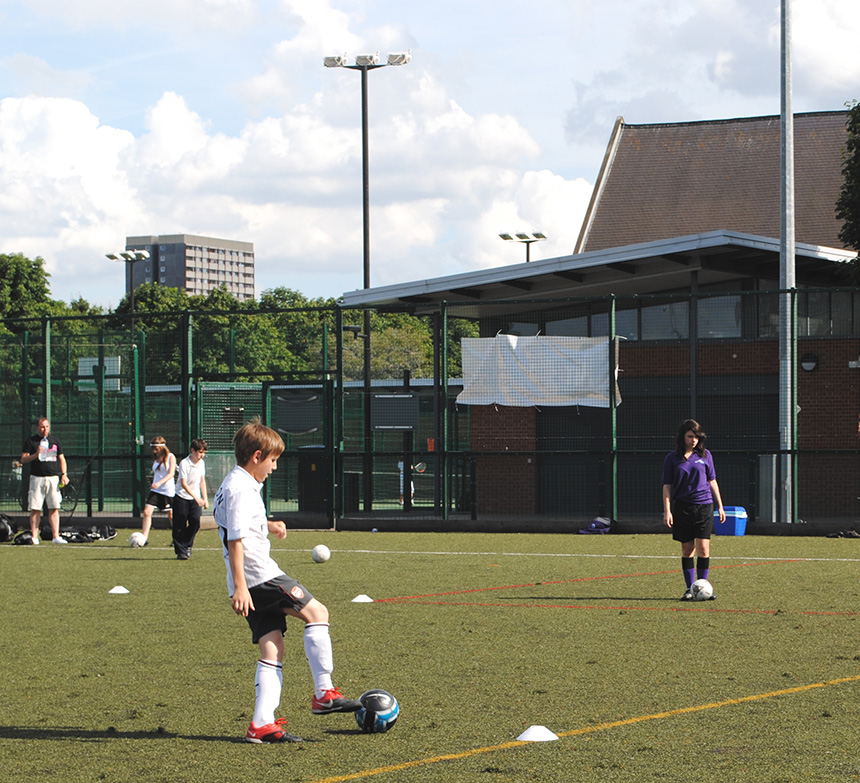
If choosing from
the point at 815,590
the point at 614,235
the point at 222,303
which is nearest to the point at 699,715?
the point at 815,590

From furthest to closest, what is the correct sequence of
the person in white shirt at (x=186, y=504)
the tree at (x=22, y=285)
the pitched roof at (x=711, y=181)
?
the tree at (x=22, y=285) < the pitched roof at (x=711, y=181) < the person in white shirt at (x=186, y=504)

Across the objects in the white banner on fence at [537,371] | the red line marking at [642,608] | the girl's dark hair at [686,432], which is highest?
the white banner on fence at [537,371]

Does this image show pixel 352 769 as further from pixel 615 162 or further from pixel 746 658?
pixel 615 162

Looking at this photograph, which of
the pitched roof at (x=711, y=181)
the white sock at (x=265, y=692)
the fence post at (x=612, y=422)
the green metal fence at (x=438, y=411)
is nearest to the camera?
the white sock at (x=265, y=692)

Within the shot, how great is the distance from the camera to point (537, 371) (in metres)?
22.1

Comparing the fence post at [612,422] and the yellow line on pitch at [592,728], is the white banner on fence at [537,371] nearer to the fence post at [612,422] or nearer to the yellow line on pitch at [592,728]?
the fence post at [612,422]

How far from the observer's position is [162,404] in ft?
79.3

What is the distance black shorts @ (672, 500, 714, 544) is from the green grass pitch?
68 cm

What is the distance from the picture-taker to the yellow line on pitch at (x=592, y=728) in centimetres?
572

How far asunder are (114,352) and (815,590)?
16.2 m

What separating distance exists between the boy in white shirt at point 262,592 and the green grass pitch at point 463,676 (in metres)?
0.20

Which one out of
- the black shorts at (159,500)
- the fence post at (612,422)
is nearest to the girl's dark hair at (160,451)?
the black shorts at (159,500)

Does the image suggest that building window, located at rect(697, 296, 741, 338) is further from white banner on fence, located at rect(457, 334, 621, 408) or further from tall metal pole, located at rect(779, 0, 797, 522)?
white banner on fence, located at rect(457, 334, 621, 408)

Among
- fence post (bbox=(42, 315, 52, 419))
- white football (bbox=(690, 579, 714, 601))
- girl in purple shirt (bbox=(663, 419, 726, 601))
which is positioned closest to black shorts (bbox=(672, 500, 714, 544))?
girl in purple shirt (bbox=(663, 419, 726, 601))
